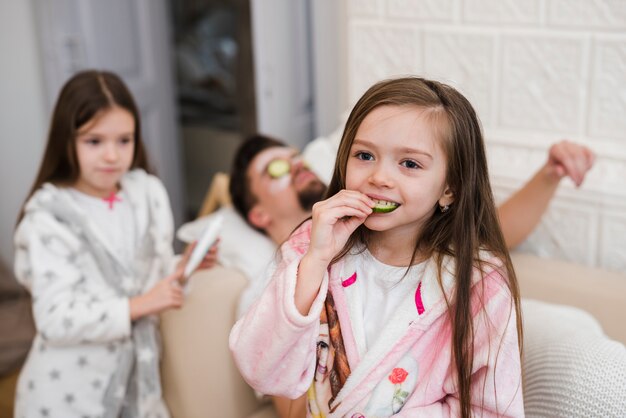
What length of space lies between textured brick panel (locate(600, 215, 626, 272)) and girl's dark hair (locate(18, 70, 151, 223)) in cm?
124

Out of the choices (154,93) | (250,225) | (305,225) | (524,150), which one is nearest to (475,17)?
(524,150)

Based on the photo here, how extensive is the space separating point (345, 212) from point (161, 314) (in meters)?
0.96

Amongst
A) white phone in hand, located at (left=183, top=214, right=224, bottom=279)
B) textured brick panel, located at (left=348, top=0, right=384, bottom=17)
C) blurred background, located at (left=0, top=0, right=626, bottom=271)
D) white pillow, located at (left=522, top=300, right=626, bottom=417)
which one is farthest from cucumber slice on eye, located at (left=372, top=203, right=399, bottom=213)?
textured brick panel, located at (left=348, top=0, right=384, bottom=17)

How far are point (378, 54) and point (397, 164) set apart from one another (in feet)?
4.47

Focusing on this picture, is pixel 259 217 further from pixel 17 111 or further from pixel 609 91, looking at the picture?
pixel 17 111

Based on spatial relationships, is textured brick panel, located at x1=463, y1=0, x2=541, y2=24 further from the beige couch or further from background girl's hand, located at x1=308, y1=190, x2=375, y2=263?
background girl's hand, located at x1=308, y1=190, x2=375, y2=263

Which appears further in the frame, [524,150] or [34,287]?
[524,150]

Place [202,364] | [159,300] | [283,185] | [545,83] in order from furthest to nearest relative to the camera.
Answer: [283,185], [545,83], [202,364], [159,300]

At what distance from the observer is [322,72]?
279cm

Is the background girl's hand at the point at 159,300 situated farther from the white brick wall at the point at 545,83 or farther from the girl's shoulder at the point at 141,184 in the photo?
the white brick wall at the point at 545,83

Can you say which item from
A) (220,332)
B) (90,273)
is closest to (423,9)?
(220,332)

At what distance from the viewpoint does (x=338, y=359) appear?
131cm

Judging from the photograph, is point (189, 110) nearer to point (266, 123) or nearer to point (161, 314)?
point (266, 123)

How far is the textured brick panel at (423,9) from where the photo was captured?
2.28 meters
